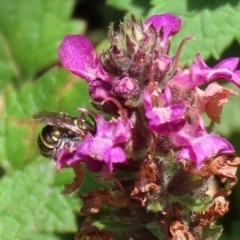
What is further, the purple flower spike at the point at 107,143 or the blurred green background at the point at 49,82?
the blurred green background at the point at 49,82

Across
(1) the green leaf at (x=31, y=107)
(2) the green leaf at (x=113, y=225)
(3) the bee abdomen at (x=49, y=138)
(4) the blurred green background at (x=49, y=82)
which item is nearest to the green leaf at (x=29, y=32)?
(4) the blurred green background at (x=49, y=82)

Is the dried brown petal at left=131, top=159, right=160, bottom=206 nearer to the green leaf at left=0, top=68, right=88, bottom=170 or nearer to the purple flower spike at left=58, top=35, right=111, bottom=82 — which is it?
the purple flower spike at left=58, top=35, right=111, bottom=82

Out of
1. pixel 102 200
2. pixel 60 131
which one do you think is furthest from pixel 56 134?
pixel 102 200

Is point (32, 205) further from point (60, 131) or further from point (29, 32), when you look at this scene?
point (29, 32)

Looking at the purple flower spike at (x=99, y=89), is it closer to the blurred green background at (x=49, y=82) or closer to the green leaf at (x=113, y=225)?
the green leaf at (x=113, y=225)

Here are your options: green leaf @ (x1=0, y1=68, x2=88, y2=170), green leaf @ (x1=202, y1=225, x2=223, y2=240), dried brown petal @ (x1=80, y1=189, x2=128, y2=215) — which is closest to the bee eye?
dried brown petal @ (x1=80, y1=189, x2=128, y2=215)
